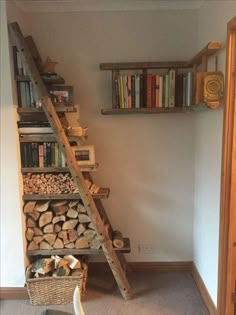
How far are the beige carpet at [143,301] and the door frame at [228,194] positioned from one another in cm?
40

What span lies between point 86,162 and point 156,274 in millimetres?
1322

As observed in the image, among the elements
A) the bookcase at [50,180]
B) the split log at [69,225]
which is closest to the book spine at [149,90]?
the bookcase at [50,180]

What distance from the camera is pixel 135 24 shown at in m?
2.70

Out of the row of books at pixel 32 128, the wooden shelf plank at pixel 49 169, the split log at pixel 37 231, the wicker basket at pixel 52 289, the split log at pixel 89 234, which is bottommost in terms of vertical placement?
the wicker basket at pixel 52 289

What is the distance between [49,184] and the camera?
2.56m

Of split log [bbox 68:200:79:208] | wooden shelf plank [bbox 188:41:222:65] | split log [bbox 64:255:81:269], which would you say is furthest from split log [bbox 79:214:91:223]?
wooden shelf plank [bbox 188:41:222:65]

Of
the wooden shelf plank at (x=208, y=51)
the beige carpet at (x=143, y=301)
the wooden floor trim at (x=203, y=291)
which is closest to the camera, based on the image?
the wooden shelf plank at (x=208, y=51)

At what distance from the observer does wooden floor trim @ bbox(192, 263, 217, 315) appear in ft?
7.60

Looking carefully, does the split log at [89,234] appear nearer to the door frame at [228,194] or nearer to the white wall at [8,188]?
the white wall at [8,188]

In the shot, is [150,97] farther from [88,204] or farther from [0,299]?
[0,299]

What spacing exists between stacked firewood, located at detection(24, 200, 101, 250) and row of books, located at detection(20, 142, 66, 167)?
1.09 ft

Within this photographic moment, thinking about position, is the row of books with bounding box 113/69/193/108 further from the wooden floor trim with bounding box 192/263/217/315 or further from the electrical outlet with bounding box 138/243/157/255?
the wooden floor trim with bounding box 192/263/217/315

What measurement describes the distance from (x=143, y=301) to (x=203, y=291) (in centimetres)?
51

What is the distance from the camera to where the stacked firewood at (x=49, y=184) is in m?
2.55
